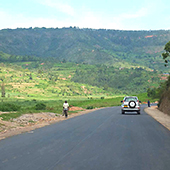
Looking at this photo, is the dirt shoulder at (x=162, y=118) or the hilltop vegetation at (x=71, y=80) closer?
the dirt shoulder at (x=162, y=118)

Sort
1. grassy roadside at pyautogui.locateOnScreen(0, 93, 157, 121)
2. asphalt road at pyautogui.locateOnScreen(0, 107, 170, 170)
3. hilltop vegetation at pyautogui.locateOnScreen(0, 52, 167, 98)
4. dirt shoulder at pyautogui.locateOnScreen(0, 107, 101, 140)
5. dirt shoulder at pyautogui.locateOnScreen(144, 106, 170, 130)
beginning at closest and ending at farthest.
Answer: asphalt road at pyautogui.locateOnScreen(0, 107, 170, 170)
dirt shoulder at pyautogui.locateOnScreen(0, 107, 101, 140)
dirt shoulder at pyautogui.locateOnScreen(144, 106, 170, 130)
grassy roadside at pyautogui.locateOnScreen(0, 93, 157, 121)
hilltop vegetation at pyautogui.locateOnScreen(0, 52, 167, 98)

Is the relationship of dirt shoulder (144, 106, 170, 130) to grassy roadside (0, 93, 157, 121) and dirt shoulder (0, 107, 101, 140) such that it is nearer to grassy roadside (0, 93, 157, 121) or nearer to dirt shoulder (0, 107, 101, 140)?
dirt shoulder (0, 107, 101, 140)

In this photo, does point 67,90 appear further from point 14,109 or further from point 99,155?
point 99,155

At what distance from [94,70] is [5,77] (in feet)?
247

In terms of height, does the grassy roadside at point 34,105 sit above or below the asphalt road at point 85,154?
below

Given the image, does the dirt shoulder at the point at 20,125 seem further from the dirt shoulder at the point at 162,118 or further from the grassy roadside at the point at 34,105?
the dirt shoulder at the point at 162,118

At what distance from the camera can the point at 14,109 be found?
108ft

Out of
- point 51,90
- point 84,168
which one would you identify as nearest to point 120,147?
point 84,168

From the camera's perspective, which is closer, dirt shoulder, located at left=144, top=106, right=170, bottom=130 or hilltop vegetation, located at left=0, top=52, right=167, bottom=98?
dirt shoulder, located at left=144, top=106, right=170, bottom=130

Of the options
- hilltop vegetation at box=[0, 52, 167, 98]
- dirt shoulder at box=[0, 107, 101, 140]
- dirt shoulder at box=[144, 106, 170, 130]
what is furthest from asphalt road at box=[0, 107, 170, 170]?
hilltop vegetation at box=[0, 52, 167, 98]

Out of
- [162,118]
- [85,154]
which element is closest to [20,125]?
[85,154]

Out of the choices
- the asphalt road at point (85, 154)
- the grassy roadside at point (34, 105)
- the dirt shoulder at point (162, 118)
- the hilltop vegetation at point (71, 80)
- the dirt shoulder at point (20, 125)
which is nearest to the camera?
the asphalt road at point (85, 154)

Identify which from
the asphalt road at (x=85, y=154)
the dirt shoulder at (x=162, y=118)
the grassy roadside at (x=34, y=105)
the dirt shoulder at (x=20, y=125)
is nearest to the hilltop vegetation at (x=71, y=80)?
the grassy roadside at (x=34, y=105)

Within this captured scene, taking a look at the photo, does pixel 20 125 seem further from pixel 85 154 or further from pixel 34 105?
pixel 34 105
